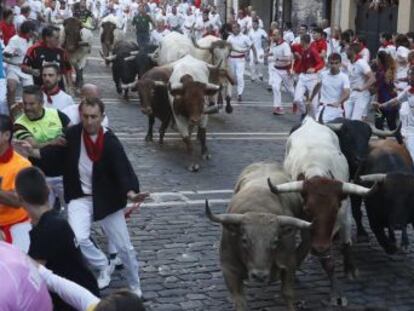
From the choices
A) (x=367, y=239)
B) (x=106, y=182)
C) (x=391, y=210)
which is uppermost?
(x=106, y=182)

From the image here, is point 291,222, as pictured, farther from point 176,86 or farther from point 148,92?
point 148,92

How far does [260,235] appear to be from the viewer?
672 cm

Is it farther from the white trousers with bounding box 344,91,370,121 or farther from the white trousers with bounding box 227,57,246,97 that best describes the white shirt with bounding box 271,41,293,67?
the white trousers with bounding box 344,91,370,121

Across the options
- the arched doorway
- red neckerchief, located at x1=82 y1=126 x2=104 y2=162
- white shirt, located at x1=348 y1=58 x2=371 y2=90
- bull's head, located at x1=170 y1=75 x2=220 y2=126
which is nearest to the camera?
red neckerchief, located at x1=82 y1=126 x2=104 y2=162

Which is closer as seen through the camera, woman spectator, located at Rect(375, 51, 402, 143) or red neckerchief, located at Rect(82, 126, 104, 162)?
red neckerchief, located at Rect(82, 126, 104, 162)

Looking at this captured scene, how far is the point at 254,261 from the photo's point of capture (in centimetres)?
664

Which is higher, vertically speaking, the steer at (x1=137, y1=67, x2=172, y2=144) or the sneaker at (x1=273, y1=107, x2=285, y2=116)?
the steer at (x1=137, y1=67, x2=172, y2=144)

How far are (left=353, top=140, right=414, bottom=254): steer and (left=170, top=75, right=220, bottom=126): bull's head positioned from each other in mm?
4516

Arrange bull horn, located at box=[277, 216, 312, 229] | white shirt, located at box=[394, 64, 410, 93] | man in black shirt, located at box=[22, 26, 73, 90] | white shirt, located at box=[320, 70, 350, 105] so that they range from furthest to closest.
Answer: white shirt, located at box=[394, 64, 410, 93]
white shirt, located at box=[320, 70, 350, 105]
man in black shirt, located at box=[22, 26, 73, 90]
bull horn, located at box=[277, 216, 312, 229]

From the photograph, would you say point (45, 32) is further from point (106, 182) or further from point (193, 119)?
point (106, 182)

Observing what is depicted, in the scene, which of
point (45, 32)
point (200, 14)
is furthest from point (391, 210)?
point (200, 14)

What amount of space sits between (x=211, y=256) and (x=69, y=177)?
2.36m

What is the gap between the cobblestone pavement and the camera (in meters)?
7.82

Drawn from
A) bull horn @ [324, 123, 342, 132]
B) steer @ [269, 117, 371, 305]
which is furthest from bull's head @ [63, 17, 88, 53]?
steer @ [269, 117, 371, 305]
